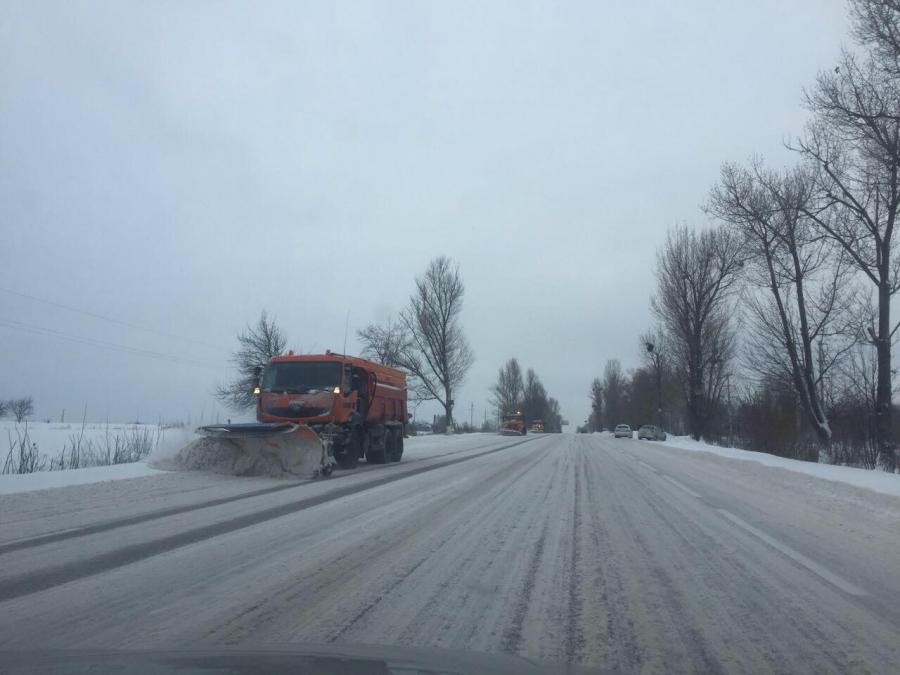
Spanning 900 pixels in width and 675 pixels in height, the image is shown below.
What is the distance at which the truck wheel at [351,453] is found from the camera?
21.4 metres

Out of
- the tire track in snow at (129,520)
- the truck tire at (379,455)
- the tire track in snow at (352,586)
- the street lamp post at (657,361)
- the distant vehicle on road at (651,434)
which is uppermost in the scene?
the street lamp post at (657,361)

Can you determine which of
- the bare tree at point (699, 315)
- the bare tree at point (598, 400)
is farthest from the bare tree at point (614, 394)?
the bare tree at point (699, 315)

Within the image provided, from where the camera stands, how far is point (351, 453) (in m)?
21.9

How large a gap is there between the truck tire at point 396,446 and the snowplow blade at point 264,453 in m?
7.70

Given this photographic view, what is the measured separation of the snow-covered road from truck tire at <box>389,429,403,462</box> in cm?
1220

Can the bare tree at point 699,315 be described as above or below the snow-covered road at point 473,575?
above

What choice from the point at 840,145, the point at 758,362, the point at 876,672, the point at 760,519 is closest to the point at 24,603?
the point at 876,672

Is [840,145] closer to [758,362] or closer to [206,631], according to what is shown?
[758,362]

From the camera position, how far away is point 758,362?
3650 centimetres

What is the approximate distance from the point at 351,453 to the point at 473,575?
15160 mm

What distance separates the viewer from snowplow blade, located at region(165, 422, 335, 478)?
18.0 metres

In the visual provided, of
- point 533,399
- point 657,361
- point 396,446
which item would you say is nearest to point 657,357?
point 657,361

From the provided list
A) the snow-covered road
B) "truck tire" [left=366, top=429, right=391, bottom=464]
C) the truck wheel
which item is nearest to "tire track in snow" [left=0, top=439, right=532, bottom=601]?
the snow-covered road

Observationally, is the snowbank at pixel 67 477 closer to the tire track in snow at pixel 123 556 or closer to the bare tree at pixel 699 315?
the tire track in snow at pixel 123 556
